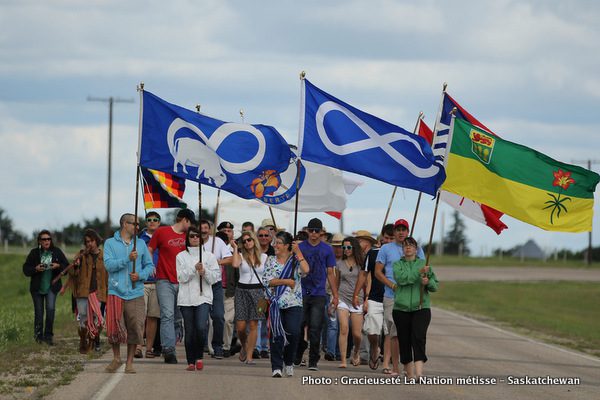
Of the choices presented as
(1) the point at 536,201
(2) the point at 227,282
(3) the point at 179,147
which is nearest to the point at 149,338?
(2) the point at 227,282

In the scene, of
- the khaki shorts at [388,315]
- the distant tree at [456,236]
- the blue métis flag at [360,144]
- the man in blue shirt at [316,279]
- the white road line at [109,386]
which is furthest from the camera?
the distant tree at [456,236]

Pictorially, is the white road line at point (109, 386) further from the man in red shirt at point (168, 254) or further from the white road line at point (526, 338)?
the white road line at point (526, 338)

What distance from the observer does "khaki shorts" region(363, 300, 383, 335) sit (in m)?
17.5

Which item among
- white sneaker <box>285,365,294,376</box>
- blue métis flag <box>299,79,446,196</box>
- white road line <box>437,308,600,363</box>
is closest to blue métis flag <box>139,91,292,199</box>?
blue métis flag <box>299,79,446,196</box>

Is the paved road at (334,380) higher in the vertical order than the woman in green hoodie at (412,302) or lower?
lower

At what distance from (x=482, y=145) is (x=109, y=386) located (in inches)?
231

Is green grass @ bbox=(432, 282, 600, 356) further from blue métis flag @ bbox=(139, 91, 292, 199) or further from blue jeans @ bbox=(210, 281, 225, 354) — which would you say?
blue métis flag @ bbox=(139, 91, 292, 199)

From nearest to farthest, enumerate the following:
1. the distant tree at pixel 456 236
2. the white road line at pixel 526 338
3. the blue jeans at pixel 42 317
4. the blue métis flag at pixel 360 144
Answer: the blue métis flag at pixel 360 144 < the blue jeans at pixel 42 317 < the white road line at pixel 526 338 < the distant tree at pixel 456 236

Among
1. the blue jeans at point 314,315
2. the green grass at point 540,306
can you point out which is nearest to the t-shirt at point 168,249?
the blue jeans at point 314,315

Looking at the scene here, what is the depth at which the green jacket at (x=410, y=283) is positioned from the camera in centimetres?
1518

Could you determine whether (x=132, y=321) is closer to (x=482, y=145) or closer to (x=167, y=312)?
(x=167, y=312)

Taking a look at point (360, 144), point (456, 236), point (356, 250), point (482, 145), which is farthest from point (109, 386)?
point (456, 236)

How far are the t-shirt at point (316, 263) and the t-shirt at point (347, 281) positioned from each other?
1115mm

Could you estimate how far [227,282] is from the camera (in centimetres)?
1909
